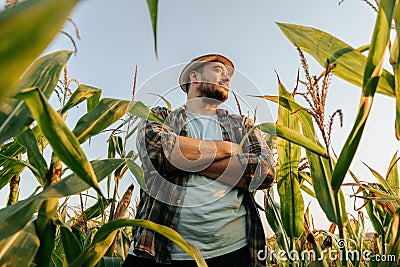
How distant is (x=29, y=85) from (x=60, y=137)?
13 centimetres

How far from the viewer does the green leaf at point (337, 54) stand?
0.73 metres

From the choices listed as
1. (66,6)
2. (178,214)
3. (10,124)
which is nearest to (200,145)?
(178,214)

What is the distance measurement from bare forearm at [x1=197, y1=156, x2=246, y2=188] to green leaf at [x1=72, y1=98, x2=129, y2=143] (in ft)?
1.76

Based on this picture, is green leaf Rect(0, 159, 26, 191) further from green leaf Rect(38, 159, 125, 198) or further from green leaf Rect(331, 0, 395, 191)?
green leaf Rect(331, 0, 395, 191)

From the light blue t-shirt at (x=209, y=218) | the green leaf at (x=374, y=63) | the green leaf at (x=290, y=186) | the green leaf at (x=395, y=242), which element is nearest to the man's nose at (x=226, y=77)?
the light blue t-shirt at (x=209, y=218)

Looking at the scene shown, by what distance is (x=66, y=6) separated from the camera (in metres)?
0.20

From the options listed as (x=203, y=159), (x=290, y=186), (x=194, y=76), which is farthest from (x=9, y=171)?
(x=194, y=76)

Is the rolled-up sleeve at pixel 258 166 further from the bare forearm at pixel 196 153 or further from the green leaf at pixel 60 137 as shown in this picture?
the green leaf at pixel 60 137

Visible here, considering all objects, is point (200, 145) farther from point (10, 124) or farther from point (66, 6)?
point (66, 6)

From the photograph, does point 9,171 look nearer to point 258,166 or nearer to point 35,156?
point 35,156

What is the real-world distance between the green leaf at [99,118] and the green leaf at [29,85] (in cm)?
13

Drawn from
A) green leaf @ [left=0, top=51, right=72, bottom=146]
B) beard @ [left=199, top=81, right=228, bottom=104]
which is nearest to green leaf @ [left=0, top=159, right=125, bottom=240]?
green leaf @ [left=0, top=51, right=72, bottom=146]

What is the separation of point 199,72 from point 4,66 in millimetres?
1439

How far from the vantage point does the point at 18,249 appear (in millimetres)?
610
